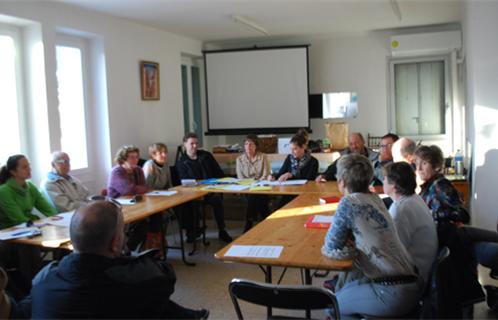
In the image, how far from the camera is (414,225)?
2.43 m

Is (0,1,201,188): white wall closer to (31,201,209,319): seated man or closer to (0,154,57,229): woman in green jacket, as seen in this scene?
(0,154,57,229): woman in green jacket

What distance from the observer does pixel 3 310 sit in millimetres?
1866

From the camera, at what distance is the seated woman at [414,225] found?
7.94 ft

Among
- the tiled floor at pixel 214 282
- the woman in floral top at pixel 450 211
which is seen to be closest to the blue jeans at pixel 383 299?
the woman in floral top at pixel 450 211

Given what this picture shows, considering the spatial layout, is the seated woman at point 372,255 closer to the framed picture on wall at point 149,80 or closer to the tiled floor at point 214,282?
the tiled floor at point 214,282

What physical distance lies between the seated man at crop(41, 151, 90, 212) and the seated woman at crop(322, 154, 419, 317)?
2863 millimetres

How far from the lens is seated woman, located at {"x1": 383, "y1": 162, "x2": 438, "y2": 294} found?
2.42 meters

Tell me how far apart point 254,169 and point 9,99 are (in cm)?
277

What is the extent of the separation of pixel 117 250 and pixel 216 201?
3830mm

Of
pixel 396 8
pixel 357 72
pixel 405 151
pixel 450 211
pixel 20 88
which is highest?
pixel 396 8

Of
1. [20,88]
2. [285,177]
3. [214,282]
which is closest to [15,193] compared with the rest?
[20,88]

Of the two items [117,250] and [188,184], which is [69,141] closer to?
[188,184]

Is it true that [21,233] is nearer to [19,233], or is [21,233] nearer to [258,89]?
[19,233]

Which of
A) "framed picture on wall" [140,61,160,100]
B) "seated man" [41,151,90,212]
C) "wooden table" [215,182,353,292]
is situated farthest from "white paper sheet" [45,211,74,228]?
"framed picture on wall" [140,61,160,100]
